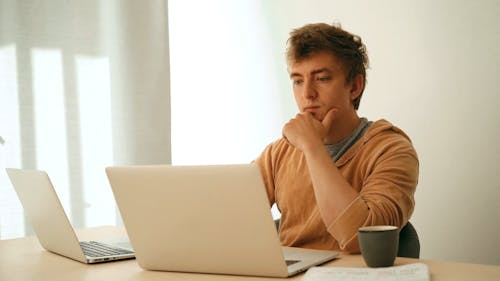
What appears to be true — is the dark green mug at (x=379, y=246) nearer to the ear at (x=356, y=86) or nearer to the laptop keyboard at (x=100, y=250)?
the laptop keyboard at (x=100, y=250)

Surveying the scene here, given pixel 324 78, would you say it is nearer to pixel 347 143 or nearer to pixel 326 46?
pixel 326 46

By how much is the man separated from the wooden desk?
276mm

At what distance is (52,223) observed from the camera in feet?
5.14

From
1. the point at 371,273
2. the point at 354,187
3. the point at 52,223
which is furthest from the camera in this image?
the point at 354,187

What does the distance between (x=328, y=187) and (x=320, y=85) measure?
0.42m

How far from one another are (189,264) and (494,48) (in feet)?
4.71

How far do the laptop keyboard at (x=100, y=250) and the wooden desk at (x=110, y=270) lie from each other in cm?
6

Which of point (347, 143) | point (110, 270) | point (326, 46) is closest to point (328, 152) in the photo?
point (347, 143)

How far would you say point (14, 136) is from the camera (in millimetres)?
2729

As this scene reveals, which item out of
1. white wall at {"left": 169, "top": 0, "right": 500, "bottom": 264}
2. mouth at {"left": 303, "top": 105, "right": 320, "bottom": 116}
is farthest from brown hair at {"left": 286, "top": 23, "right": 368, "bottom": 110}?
white wall at {"left": 169, "top": 0, "right": 500, "bottom": 264}

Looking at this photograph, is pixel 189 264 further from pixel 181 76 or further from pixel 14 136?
pixel 181 76

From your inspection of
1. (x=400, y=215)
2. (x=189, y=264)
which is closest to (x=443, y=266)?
(x=400, y=215)

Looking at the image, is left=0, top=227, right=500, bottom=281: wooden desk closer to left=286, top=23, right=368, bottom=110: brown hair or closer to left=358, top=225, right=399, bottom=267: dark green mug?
left=358, top=225, right=399, bottom=267: dark green mug

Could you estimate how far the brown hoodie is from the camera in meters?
1.58
